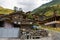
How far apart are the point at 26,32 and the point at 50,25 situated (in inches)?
823

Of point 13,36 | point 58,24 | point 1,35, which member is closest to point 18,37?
point 13,36

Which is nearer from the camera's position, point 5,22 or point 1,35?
point 1,35

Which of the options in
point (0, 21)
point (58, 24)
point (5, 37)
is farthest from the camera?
point (58, 24)

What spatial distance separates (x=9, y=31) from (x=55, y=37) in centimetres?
472

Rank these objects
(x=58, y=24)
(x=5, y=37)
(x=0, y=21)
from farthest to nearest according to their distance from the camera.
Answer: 1. (x=58, y=24)
2. (x=0, y=21)
3. (x=5, y=37)

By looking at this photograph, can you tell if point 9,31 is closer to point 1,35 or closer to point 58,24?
point 1,35

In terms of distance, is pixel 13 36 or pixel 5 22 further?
pixel 5 22

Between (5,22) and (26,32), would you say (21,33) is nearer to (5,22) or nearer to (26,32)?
(26,32)

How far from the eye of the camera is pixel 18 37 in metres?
17.5

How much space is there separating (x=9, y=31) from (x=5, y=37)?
0.79 metres

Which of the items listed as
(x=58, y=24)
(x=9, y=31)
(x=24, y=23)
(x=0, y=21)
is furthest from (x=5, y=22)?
(x=58, y=24)

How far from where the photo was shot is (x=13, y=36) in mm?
17578

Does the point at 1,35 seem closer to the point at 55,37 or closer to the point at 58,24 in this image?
the point at 55,37

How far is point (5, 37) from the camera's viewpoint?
687 inches
